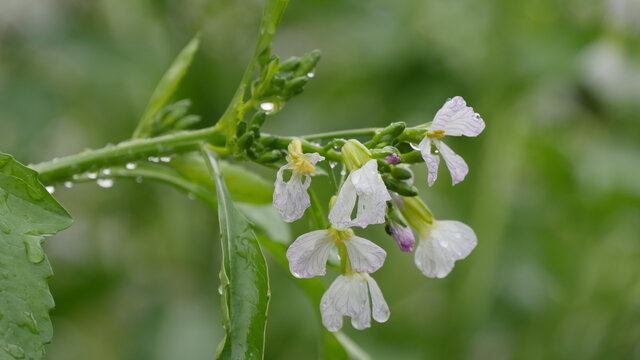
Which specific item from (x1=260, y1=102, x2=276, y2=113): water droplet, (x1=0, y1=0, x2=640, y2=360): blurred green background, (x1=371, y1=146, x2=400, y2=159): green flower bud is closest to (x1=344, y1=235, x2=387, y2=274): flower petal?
(x1=371, y1=146, x2=400, y2=159): green flower bud

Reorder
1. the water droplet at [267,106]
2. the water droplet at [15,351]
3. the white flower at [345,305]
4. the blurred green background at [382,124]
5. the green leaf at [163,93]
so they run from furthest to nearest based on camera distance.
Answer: the blurred green background at [382,124]
the green leaf at [163,93]
the water droplet at [267,106]
the white flower at [345,305]
the water droplet at [15,351]

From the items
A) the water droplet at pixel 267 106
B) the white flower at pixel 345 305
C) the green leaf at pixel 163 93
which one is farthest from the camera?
the green leaf at pixel 163 93

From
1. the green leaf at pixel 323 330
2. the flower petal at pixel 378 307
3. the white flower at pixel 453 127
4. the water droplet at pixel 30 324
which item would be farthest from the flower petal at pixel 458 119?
the water droplet at pixel 30 324

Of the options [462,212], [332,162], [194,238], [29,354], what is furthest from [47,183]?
[462,212]

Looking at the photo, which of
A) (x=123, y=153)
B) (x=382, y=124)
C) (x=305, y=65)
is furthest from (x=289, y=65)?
(x=382, y=124)

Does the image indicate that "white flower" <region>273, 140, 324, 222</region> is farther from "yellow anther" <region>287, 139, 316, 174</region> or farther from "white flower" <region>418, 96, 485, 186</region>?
"white flower" <region>418, 96, 485, 186</region>

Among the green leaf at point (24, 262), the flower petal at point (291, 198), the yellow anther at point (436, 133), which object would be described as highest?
the yellow anther at point (436, 133)

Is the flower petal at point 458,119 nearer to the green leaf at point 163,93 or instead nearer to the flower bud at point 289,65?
the flower bud at point 289,65

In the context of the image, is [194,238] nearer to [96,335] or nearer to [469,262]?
[96,335]

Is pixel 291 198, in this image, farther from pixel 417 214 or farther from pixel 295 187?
pixel 417 214
